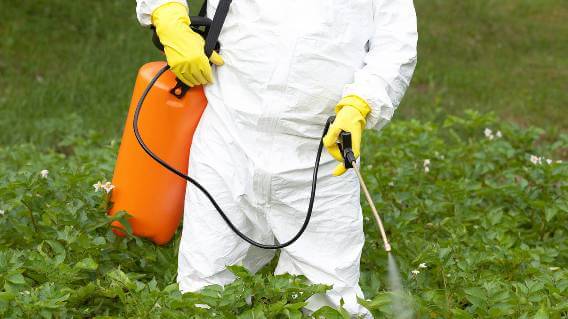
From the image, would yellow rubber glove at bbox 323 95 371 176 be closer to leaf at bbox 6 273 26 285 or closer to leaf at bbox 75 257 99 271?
leaf at bbox 75 257 99 271

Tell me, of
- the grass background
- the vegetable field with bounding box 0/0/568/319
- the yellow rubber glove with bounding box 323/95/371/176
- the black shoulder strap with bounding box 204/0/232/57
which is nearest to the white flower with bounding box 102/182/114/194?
the vegetable field with bounding box 0/0/568/319

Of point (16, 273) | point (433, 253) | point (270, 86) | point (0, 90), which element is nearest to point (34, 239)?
point (16, 273)

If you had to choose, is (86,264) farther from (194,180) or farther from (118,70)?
(118,70)

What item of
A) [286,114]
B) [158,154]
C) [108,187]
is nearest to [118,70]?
[108,187]

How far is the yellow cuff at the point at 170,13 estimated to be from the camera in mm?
2613

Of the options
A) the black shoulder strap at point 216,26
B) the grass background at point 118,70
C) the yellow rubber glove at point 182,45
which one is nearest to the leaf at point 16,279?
the yellow rubber glove at point 182,45

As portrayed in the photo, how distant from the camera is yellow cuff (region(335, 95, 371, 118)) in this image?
2455mm

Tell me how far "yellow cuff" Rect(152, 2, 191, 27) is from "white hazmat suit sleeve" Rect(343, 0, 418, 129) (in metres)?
0.54

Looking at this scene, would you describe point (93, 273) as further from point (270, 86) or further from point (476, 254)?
point (476, 254)

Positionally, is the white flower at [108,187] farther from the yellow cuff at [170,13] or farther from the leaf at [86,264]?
the yellow cuff at [170,13]

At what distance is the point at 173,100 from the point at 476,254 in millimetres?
1244

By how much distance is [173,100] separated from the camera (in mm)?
2781

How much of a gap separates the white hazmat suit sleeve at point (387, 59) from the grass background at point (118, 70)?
3234 millimetres

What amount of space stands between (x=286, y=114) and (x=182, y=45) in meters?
0.37
